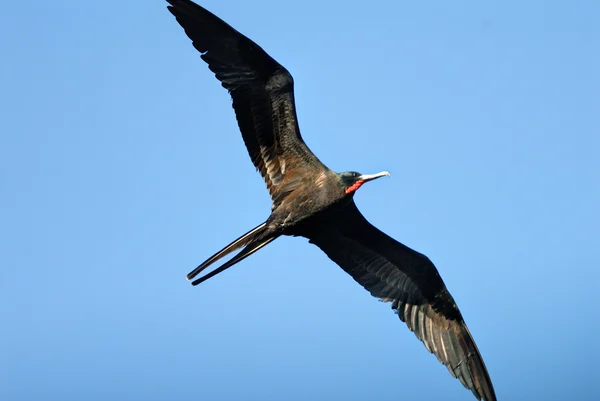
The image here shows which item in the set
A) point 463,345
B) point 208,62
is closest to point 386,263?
point 463,345

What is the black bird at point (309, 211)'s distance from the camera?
44.2 feet

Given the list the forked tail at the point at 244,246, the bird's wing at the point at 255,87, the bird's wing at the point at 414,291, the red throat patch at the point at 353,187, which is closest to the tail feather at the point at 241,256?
the forked tail at the point at 244,246

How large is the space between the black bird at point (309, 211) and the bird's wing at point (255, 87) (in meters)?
0.01

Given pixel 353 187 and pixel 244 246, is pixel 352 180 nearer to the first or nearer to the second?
pixel 353 187

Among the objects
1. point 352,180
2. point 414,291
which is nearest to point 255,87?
point 352,180

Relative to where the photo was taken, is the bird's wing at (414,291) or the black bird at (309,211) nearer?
the black bird at (309,211)

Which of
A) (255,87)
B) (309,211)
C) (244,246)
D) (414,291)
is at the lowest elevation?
(414,291)

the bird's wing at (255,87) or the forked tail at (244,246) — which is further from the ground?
the bird's wing at (255,87)

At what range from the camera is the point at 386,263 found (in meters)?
14.6

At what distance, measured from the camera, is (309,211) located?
13.6 metres

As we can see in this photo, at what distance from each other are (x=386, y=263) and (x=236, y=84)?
2.99m

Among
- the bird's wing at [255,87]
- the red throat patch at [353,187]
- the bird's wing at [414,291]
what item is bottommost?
the bird's wing at [414,291]

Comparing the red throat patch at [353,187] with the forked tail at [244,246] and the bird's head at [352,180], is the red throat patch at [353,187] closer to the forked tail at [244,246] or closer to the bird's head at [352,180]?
the bird's head at [352,180]

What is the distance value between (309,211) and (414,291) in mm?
2000
